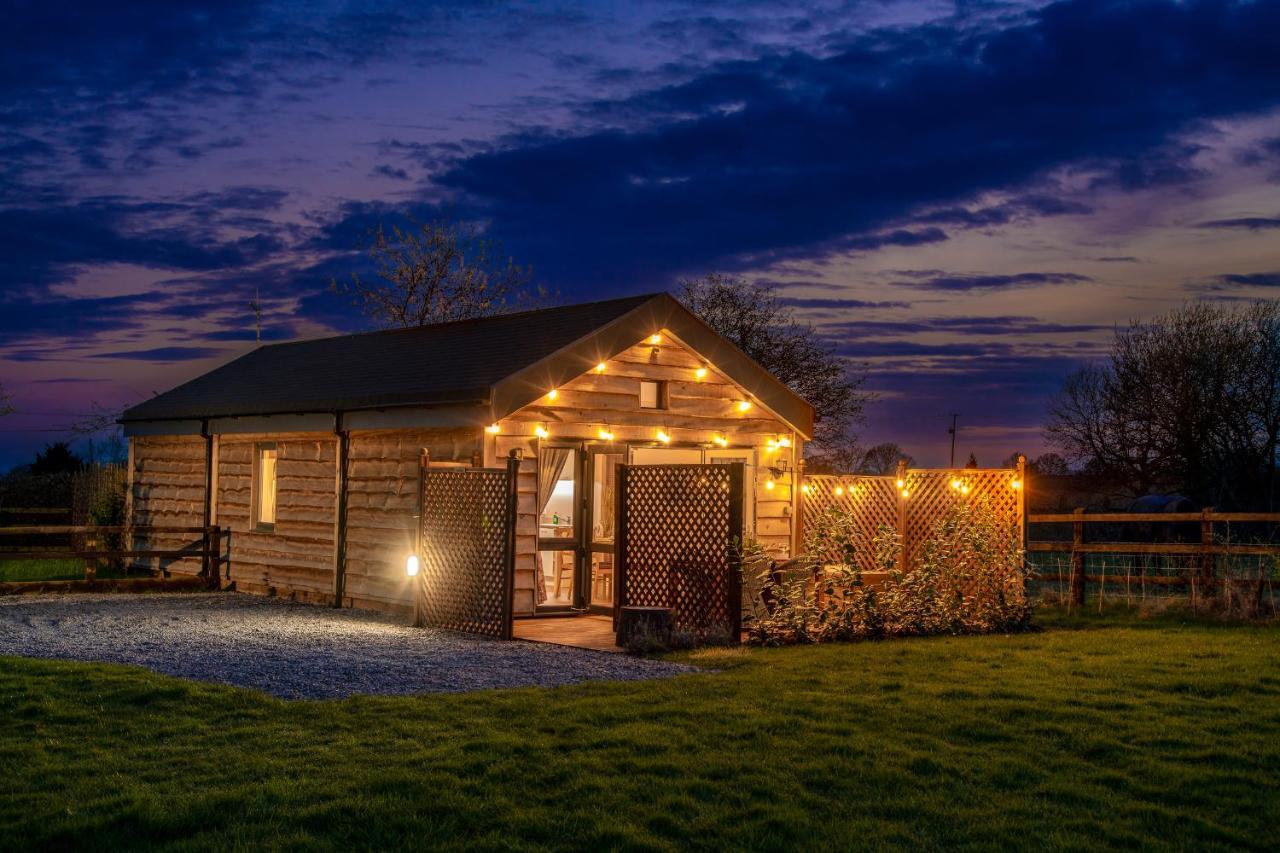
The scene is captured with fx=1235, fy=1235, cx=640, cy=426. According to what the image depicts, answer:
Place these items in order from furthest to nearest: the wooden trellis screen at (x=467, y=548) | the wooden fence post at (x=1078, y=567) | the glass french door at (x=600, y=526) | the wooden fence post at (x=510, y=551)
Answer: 1. the wooden fence post at (x=1078, y=567)
2. the glass french door at (x=600, y=526)
3. the wooden trellis screen at (x=467, y=548)
4. the wooden fence post at (x=510, y=551)

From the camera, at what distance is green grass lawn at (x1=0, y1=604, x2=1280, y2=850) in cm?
549

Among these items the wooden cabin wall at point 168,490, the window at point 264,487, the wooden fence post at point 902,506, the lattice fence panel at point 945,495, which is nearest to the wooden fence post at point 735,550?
the lattice fence panel at point 945,495

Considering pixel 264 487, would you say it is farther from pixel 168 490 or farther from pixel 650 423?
pixel 650 423

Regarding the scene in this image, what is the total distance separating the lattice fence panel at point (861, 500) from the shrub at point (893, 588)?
2.32 metres

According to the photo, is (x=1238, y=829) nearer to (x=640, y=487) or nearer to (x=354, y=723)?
(x=354, y=723)

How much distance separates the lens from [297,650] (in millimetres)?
10914

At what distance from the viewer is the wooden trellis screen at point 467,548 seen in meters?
12.2

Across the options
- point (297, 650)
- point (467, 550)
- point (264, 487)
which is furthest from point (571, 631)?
point (264, 487)

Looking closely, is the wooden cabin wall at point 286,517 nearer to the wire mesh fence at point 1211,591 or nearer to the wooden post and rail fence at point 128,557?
the wooden post and rail fence at point 128,557

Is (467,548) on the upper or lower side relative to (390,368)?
lower

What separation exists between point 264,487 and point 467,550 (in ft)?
20.6

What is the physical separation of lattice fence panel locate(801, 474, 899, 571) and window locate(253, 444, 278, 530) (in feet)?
24.9

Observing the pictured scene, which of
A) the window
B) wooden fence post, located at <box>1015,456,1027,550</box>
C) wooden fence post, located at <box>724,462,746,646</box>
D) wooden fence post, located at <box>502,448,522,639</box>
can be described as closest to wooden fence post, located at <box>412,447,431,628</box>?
wooden fence post, located at <box>502,448,522,639</box>

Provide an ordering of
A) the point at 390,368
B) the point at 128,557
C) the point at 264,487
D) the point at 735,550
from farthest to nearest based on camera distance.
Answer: the point at 264,487, the point at 128,557, the point at 390,368, the point at 735,550
